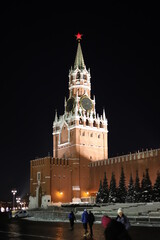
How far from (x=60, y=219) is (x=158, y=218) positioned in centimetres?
1038

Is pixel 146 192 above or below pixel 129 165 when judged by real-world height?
below

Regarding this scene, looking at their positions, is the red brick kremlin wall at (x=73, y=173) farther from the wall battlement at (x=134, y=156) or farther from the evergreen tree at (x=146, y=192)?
the evergreen tree at (x=146, y=192)

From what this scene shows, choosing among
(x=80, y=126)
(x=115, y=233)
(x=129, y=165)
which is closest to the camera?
(x=115, y=233)

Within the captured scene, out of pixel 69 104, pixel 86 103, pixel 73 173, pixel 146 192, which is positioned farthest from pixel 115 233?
pixel 69 104

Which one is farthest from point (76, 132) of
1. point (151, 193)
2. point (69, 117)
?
point (151, 193)

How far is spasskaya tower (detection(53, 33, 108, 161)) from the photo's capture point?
213ft

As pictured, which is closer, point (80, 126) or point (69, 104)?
point (80, 126)

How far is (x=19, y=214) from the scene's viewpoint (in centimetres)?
3725

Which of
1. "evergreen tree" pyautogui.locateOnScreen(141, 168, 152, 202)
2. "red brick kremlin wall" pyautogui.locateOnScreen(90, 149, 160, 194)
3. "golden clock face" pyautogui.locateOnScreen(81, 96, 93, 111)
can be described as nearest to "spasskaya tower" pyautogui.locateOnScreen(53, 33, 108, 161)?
"golden clock face" pyautogui.locateOnScreen(81, 96, 93, 111)

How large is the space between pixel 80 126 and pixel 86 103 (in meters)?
5.69

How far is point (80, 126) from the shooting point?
65312 millimetres

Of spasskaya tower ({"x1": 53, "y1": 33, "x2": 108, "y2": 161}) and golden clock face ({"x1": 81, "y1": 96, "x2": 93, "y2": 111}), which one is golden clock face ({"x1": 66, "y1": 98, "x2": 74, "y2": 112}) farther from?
golden clock face ({"x1": 81, "y1": 96, "x2": 93, "y2": 111})

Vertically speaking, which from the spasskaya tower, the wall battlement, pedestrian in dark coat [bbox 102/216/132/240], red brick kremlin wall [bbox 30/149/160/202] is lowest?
pedestrian in dark coat [bbox 102/216/132/240]

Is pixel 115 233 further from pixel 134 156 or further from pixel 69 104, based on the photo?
pixel 69 104
